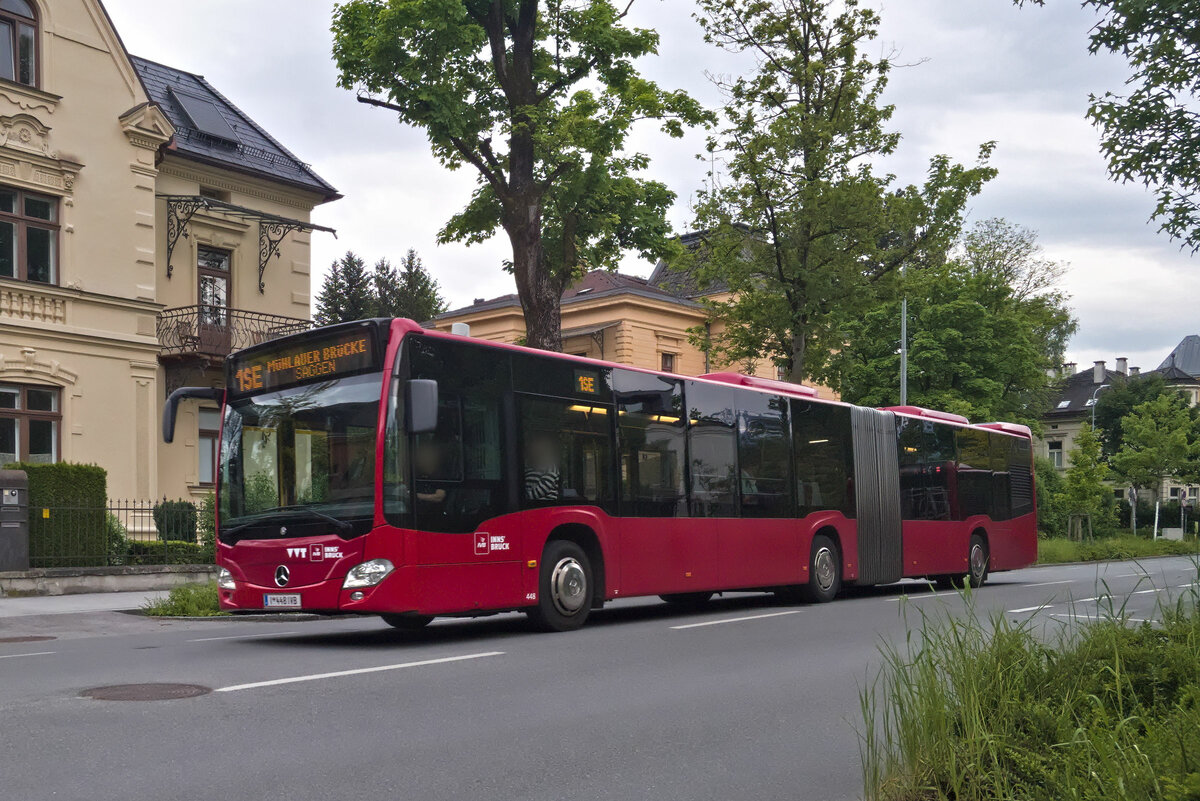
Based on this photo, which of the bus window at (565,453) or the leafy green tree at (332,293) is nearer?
the bus window at (565,453)

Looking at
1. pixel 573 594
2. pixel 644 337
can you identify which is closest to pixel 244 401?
pixel 573 594

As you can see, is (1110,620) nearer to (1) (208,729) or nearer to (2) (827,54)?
(1) (208,729)

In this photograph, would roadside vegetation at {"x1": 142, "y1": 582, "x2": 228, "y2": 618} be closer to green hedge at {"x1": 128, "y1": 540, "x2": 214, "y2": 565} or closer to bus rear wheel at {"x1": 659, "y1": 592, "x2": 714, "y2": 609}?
green hedge at {"x1": 128, "y1": 540, "x2": 214, "y2": 565}

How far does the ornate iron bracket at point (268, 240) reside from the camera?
31.8 meters

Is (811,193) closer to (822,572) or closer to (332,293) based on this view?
(822,572)

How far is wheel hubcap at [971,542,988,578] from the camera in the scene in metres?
22.6

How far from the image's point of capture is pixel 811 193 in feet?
91.6

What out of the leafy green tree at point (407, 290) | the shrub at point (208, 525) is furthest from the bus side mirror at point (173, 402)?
the leafy green tree at point (407, 290)

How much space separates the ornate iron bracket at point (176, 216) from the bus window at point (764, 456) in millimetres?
17893

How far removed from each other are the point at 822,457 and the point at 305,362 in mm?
A: 8743

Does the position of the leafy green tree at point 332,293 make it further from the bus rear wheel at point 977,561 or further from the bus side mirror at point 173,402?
the bus side mirror at point 173,402

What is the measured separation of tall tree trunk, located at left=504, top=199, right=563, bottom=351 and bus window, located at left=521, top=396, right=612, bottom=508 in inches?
302

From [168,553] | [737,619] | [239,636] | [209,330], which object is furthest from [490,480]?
[209,330]

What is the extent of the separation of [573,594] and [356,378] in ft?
11.2
